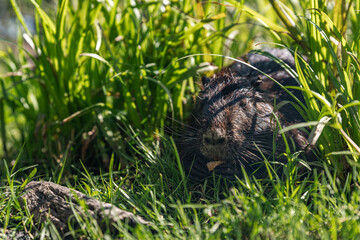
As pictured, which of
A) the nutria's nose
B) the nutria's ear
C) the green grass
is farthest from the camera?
the nutria's ear

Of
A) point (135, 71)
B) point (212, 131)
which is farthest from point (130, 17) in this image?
point (212, 131)

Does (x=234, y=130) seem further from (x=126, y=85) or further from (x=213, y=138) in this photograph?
(x=126, y=85)

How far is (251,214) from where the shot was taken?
5.57ft

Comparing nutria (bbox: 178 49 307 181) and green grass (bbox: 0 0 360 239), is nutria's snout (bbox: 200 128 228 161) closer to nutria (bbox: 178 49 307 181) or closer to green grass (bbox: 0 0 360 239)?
nutria (bbox: 178 49 307 181)

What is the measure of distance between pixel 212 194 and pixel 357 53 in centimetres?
118

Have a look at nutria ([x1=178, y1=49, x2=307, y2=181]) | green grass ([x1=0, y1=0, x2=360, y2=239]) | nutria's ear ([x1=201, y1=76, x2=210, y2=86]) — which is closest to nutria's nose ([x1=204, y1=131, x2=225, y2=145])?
nutria ([x1=178, y1=49, x2=307, y2=181])

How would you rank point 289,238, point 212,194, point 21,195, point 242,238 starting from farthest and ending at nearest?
point 212,194 → point 21,195 → point 242,238 → point 289,238

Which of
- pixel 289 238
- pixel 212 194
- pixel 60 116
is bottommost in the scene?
pixel 212 194

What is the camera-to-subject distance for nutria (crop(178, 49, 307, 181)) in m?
2.28

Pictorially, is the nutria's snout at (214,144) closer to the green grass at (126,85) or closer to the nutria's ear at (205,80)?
the green grass at (126,85)

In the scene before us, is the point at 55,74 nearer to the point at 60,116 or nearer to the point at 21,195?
the point at 60,116

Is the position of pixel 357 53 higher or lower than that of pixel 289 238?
higher

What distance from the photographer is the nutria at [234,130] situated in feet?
7.48

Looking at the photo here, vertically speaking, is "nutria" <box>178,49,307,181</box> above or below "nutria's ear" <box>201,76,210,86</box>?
below
